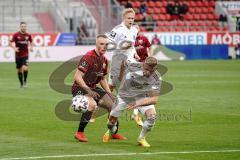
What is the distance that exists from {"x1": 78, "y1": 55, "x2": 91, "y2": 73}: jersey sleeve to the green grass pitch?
136 centimetres

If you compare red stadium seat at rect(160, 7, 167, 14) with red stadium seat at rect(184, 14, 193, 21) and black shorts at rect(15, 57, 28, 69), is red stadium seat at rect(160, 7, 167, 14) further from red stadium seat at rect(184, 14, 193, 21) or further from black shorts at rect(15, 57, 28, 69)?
black shorts at rect(15, 57, 28, 69)

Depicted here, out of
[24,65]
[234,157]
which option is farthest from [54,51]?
[234,157]

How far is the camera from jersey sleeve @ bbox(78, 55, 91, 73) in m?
13.3

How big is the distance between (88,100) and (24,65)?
1415 cm

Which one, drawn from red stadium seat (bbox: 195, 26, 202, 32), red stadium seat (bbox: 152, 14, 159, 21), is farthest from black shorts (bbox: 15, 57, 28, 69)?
red stadium seat (bbox: 195, 26, 202, 32)

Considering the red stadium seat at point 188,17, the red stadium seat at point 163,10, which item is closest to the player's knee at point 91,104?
the red stadium seat at point 163,10

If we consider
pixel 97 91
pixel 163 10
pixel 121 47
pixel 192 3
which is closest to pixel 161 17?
pixel 163 10

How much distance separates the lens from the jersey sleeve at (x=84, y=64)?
13.3 meters

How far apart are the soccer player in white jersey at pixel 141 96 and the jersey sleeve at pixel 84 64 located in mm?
749

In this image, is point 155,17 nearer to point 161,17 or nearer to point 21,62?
point 161,17

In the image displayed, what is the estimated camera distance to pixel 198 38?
49281mm

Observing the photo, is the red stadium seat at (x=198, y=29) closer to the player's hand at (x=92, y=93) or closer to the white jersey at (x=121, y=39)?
the white jersey at (x=121, y=39)

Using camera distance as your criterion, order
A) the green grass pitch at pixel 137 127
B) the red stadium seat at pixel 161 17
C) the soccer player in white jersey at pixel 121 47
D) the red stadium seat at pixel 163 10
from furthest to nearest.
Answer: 1. the red stadium seat at pixel 163 10
2. the red stadium seat at pixel 161 17
3. the soccer player in white jersey at pixel 121 47
4. the green grass pitch at pixel 137 127

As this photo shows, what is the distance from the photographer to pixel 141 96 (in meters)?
13.1
